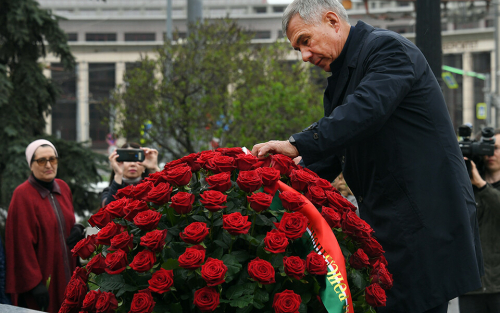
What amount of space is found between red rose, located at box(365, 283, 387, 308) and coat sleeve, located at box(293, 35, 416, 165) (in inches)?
22.8

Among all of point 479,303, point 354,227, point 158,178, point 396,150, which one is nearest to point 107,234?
point 158,178

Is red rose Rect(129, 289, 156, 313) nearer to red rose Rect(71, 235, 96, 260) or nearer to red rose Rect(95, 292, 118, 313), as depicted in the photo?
red rose Rect(95, 292, 118, 313)

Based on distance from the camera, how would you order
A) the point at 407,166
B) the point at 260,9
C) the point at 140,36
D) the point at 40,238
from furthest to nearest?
the point at 140,36 < the point at 260,9 < the point at 40,238 < the point at 407,166

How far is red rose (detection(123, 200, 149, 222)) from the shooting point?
81.7 inches

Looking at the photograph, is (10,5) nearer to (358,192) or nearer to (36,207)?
(36,207)

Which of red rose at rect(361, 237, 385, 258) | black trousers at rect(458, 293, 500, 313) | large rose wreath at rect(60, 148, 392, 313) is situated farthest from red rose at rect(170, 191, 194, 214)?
black trousers at rect(458, 293, 500, 313)

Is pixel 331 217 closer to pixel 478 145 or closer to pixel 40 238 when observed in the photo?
pixel 478 145

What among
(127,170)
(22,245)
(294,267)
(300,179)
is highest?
(300,179)

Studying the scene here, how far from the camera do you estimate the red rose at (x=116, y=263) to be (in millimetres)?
1905

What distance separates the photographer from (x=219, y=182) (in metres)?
2.07

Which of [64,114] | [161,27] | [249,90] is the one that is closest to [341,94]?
[249,90]

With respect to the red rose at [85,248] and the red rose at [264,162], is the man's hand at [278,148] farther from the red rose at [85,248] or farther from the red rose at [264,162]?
the red rose at [85,248]

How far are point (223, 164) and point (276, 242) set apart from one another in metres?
0.44

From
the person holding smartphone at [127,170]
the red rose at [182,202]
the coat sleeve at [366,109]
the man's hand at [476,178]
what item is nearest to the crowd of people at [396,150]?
the coat sleeve at [366,109]
